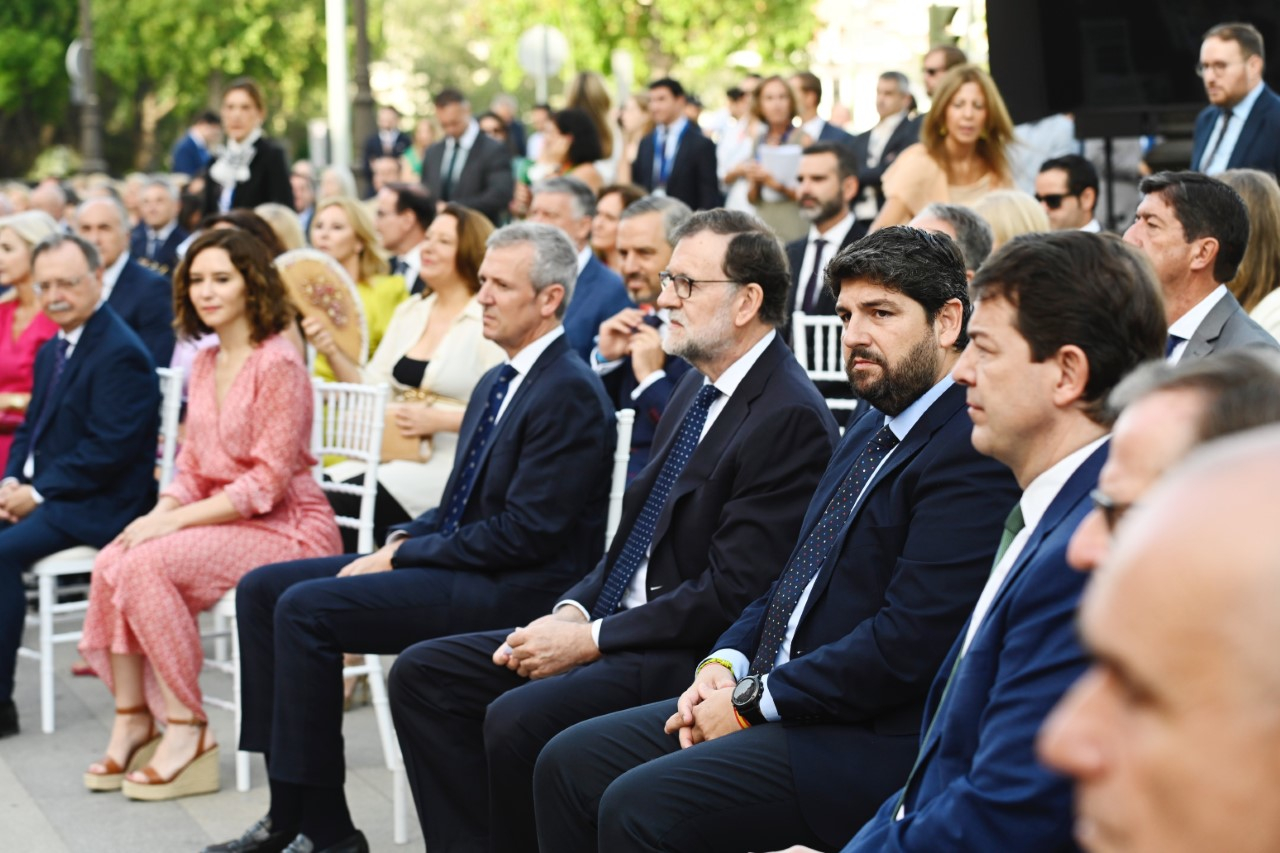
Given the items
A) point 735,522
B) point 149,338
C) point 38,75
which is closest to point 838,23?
point 149,338

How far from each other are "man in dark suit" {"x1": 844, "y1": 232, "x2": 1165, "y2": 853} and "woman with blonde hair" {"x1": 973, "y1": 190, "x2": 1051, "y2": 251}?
2923 millimetres

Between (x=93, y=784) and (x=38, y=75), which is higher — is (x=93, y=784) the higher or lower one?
the lower one

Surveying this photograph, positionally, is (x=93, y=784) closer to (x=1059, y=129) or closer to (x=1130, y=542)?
(x=1130, y=542)

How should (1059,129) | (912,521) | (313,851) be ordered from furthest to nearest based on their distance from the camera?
(1059,129) < (313,851) < (912,521)

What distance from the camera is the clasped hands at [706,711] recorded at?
3.34m

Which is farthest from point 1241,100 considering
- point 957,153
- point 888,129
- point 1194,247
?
point 888,129

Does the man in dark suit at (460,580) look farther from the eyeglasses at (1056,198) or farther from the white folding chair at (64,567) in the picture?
the eyeglasses at (1056,198)

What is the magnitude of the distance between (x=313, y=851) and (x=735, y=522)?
1.76m

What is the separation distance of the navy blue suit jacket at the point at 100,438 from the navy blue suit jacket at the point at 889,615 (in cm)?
384

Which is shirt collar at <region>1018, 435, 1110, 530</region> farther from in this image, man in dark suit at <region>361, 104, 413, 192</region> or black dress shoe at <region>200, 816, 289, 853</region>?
man in dark suit at <region>361, 104, 413, 192</region>

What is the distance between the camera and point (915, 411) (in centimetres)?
334

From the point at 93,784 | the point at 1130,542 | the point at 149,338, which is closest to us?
the point at 1130,542

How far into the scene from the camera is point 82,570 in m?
6.12

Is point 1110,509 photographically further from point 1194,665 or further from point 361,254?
point 361,254
